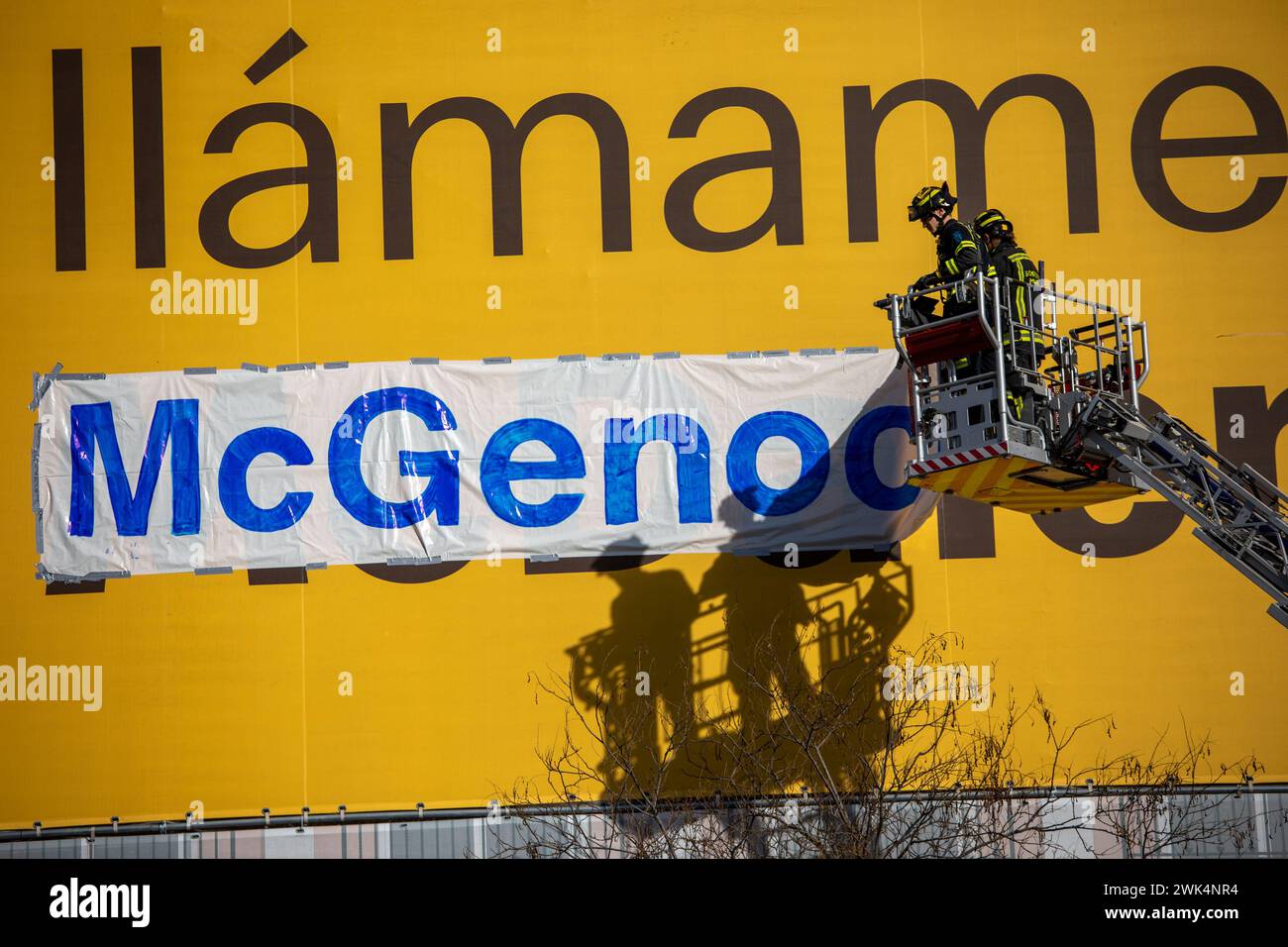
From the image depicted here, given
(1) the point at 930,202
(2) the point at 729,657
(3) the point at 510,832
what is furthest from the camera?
(2) the point at 729,657

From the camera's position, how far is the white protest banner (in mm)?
15602

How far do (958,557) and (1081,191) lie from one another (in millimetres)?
4764

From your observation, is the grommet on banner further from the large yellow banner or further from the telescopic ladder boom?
the telescopic ladder boom

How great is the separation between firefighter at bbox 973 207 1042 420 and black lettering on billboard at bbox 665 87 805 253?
114 inches

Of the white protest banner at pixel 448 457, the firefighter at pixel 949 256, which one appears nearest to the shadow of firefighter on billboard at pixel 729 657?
the white protest banner at pixel 448 457

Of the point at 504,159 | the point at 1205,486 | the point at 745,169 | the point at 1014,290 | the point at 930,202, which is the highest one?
the point at 504,159

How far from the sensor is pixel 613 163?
15992 millimetres

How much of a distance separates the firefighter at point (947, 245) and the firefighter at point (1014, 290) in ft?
0.89

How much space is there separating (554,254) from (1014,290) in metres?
5.59

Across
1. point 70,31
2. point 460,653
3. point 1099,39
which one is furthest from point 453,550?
point 1099,39

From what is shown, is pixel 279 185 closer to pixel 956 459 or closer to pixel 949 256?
pixel 949 256

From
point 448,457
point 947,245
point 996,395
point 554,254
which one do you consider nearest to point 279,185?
point 554,254

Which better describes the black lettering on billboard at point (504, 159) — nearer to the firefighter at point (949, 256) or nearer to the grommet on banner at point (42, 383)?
the firefighter at point (949, 256)

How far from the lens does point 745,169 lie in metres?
16.0
